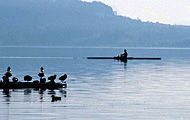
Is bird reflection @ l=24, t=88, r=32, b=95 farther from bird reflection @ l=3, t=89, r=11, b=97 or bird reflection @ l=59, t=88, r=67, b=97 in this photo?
bird reflection @ l=59, t=88, r=67, b=97

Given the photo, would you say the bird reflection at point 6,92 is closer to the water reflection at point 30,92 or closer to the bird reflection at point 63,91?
the water reflection at point 30,92

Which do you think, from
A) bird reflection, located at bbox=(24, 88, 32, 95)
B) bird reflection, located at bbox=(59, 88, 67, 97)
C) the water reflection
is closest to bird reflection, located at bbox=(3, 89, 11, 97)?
the water reflection

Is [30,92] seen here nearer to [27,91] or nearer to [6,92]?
[27,91]

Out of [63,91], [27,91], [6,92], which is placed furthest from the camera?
[63,91]

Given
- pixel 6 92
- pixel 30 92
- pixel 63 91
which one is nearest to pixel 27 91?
pixel 30 92

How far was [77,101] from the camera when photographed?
44312mm

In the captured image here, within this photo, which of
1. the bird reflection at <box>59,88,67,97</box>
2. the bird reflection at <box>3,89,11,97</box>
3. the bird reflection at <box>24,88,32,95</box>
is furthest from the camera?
the bird reflection at <box>24,88,32,95</box>

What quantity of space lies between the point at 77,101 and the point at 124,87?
45.4 feet

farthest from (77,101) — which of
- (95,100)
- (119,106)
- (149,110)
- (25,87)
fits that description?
(25,87)

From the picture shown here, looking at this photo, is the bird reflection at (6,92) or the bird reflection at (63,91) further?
the bird reflection at (63,91)

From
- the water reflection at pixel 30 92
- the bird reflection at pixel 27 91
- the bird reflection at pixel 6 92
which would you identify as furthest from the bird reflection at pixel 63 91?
the bird reflection at pixel 6 92

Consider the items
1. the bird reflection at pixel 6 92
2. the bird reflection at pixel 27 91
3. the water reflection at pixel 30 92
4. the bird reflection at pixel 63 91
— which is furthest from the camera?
the bird reflection at pixel 27 91

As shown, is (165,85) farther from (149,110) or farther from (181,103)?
(149,110)

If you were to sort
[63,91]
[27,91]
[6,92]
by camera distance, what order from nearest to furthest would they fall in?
1. [6,92]
2. [27,91]
3. [63,91]
